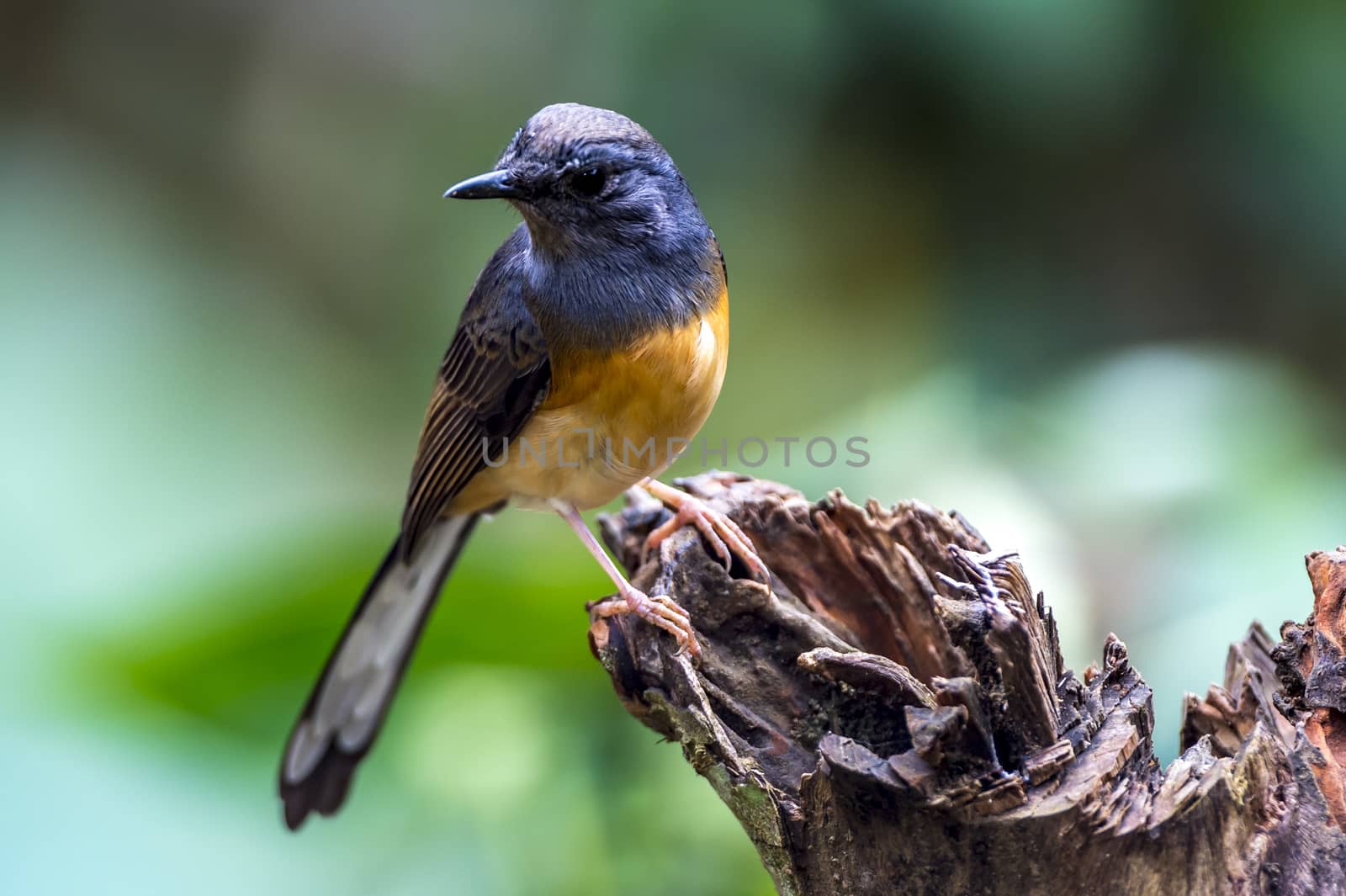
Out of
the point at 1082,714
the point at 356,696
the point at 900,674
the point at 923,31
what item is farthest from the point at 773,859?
the point at 923,31

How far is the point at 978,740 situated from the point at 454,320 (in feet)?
15.0

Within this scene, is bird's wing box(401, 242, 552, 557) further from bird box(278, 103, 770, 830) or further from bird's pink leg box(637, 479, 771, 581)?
bird's pink leg box(637, 479, 771, 581)

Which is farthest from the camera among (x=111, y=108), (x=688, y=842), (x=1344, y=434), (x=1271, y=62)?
(x=111, y=108)

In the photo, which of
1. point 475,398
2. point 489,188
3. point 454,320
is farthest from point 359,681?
point 454,320

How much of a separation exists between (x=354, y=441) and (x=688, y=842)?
313 centimetres

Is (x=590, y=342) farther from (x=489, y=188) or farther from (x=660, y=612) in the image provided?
(x=660, y=612)

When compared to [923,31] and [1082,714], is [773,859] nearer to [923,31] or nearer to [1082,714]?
[1082,714]

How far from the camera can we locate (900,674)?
2.02m

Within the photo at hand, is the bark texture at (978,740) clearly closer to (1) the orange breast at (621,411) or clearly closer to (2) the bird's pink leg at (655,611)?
(2) the bird's pink leg at (655,611)

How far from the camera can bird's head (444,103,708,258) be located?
2605 millimetres

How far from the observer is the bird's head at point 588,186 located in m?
2.61

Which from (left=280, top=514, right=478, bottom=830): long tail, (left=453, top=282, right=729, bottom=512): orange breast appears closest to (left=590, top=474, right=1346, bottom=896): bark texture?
(left=453, top=282, right=729, bottom=512): orange breast

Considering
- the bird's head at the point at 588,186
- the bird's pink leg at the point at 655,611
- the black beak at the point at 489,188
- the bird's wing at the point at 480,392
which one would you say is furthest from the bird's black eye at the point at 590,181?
the bird's pink leg at the point at 655,611

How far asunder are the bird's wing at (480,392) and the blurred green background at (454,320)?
1.84ft
